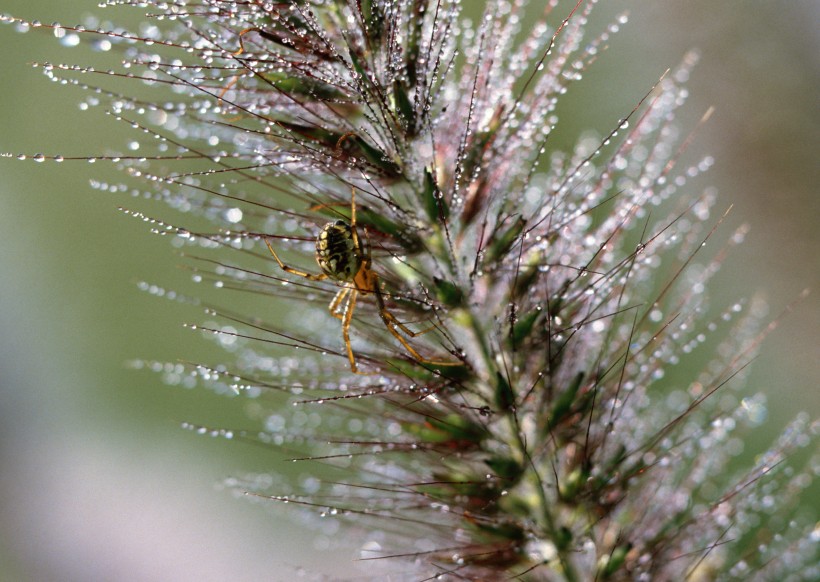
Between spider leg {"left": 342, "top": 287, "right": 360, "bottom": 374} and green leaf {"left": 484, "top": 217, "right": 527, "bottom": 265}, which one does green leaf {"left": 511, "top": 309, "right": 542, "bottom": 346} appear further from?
spider leg {"left": 342, "top": 287, "right": 360, "bottom": 374}

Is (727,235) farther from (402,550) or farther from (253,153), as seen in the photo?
(253,153)

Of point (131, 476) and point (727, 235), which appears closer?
point (727, 235)

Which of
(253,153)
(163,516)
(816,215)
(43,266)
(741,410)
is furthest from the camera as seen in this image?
(43,266)

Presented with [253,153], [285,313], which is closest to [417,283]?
[253,153]

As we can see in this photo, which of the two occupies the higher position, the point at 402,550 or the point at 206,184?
the point at 206,184

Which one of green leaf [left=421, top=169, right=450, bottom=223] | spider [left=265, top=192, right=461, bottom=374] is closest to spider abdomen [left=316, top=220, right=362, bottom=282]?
spider [left=265, top=192, right=461, bottom=374]

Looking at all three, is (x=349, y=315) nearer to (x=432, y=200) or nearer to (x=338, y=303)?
(x=338, y=303)

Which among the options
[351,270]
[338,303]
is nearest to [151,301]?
[338,303]
